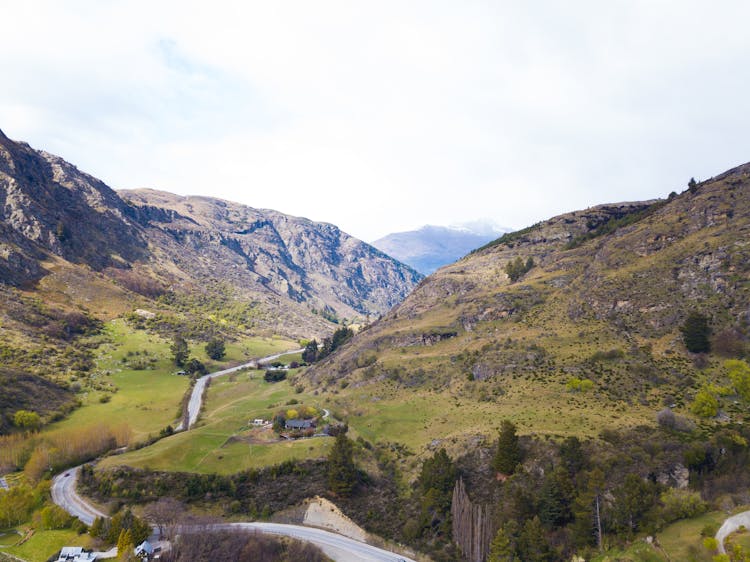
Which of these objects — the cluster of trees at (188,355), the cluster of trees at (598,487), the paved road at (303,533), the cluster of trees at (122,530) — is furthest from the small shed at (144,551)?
the cluster of trees at (188,355)

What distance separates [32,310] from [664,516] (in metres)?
186

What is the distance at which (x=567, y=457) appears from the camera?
62094 mm

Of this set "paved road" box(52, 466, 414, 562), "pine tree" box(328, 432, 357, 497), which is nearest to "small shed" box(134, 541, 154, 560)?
"paved road" box(52, 466, 414, 562)

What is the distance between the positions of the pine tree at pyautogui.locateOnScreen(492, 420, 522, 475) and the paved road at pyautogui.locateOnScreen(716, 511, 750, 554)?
25.3 meters

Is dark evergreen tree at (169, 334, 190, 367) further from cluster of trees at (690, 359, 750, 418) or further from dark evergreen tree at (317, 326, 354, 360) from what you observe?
cluster of trees at (690, 359, 750, 418)

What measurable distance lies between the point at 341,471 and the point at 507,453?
2781 cm

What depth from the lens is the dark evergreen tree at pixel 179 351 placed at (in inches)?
6211

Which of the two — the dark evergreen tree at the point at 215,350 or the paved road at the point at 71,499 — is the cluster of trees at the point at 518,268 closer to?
the dark evergreen tree at the point at 215,350

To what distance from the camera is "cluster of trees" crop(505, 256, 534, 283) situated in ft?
470

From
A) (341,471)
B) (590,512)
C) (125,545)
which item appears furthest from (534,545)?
(125,545)

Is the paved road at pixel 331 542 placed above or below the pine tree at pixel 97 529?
below

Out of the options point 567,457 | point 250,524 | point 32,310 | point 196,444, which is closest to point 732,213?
point 567,457

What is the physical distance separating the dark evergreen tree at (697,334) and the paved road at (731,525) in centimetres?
3794

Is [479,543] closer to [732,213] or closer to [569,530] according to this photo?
[569,530]
